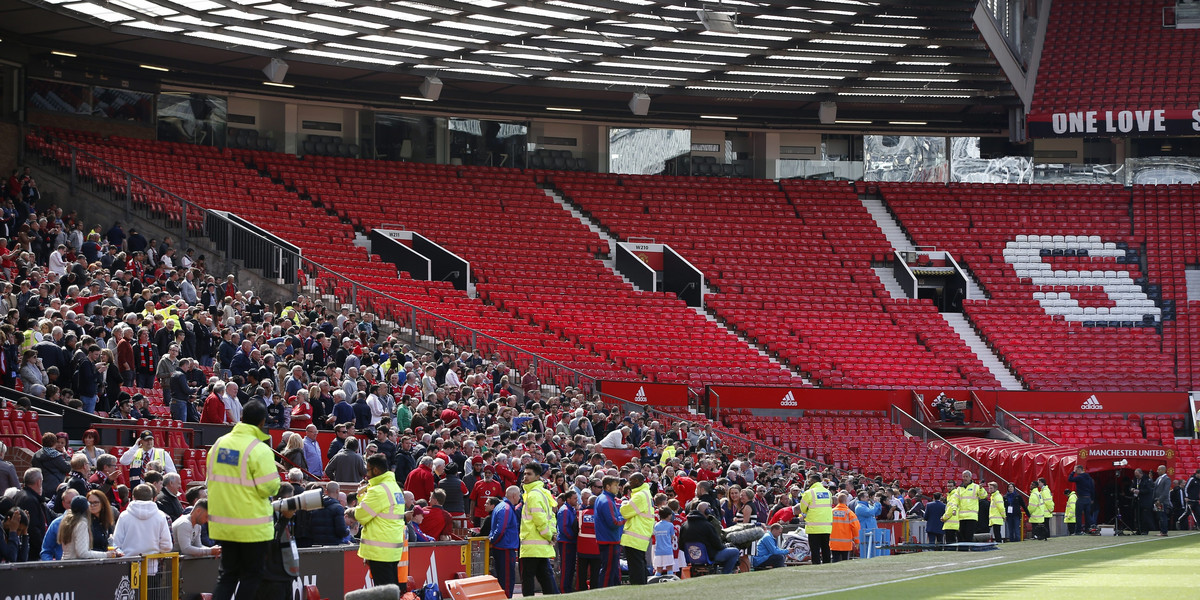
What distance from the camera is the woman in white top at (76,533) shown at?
10.8 meters

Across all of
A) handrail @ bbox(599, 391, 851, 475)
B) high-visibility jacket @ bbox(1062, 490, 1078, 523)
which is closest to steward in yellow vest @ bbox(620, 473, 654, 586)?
handrail @ bbox(599, 391, 851, 475)

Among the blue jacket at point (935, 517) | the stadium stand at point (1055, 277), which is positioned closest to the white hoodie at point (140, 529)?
the blue jacket at point (935, 517)

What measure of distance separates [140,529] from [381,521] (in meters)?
1.90

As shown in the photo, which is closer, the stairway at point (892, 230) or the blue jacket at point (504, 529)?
the blue jacket at point (504, 529)

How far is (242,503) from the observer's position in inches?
345

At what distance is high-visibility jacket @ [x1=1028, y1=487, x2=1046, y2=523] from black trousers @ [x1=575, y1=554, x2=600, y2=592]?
1218 centimetres

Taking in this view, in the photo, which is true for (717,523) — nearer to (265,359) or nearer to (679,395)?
(265,359)

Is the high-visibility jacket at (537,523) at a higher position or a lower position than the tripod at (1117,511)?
higher

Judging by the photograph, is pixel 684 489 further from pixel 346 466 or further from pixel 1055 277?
pixel 1055 277

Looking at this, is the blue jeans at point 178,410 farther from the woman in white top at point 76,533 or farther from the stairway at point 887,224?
the stairway at point 887,224

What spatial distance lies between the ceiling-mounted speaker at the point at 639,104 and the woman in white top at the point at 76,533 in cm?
3082

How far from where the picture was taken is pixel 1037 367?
115 ft

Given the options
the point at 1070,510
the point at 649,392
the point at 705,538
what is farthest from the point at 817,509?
the point at 649,392

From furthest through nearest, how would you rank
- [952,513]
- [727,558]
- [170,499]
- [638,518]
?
1. [952,513]
2. [727,558]
3. [638,518]
4. [170,499]
